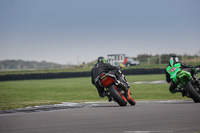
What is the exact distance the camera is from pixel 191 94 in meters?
10.6

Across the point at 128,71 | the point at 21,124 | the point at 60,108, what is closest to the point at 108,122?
the point at 21,124

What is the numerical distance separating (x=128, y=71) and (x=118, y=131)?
36.0m

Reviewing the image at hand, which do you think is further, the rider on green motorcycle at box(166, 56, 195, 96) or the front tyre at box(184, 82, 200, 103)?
the rider on green motorcycle at box(166, 56, 195, 96)

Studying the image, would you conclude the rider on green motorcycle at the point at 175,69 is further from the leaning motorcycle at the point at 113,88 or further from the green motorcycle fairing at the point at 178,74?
the leaning motorcycle at the point at 113,88

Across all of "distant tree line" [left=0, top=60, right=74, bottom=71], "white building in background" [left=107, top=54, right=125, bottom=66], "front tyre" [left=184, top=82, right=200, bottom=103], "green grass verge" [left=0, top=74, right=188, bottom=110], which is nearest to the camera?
"front tyre" [left=184, top=82, right=200, bottom=103]

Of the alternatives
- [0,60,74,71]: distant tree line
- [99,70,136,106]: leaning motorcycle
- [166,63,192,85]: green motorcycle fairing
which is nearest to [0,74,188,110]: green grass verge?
[99,70,136,106]: leaning motorcycle

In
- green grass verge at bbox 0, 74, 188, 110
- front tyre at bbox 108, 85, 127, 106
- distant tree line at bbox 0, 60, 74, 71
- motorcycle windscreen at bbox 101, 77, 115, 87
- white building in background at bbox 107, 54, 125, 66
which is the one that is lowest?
green grass verge at bbox 0, 74, 188, 110

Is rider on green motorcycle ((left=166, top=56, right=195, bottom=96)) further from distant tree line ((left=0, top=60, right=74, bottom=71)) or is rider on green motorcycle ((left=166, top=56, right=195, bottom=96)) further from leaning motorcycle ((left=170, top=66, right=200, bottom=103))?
distant tree line ((left=0, top=60, right=74, bottom=71))

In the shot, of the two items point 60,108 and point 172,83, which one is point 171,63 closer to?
point 172,83

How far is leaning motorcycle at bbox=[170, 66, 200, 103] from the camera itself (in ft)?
34.9

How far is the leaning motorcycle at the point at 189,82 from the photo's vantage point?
34.9 feet

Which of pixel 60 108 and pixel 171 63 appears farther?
pixel 171 63

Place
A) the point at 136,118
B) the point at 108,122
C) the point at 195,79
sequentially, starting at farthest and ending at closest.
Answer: the point at 195,79 < the point at 136,118 < the point at 108,122

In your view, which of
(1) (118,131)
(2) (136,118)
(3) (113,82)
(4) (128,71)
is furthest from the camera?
(4) (128,71)
